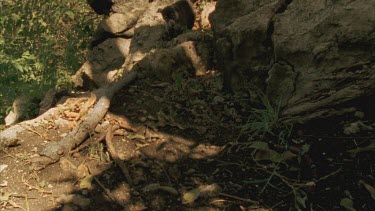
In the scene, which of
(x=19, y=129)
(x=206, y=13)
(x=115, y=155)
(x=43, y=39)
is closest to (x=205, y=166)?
(x=115, y=155)

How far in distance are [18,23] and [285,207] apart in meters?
7.41

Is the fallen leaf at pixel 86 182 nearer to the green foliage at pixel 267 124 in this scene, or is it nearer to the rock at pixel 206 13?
the green foliage at pixel 267 124

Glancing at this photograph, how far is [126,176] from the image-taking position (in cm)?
294

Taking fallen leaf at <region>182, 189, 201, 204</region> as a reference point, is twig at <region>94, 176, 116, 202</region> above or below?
above

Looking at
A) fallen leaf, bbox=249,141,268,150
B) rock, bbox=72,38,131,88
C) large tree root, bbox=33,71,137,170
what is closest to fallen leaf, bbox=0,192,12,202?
large tree root, bbox=33,71,137,170

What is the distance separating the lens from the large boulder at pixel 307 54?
2.94 meters

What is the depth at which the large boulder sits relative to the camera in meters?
2.94

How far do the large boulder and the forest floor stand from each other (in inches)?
7.2

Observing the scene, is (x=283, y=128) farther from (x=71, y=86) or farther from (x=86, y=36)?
(x=86, y=36)

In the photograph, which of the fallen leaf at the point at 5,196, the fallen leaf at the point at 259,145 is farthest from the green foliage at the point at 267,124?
the fallen leaf at the point at 5,196

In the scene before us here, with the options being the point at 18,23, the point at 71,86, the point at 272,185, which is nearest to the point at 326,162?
the point at 272,185

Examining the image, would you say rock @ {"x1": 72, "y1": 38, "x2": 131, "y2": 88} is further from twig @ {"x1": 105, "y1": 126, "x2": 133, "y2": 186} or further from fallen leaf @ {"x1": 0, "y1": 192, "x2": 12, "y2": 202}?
fallen leaf @ {"x1": 0, "y1": 192, "x2": 12, "y2": 202}

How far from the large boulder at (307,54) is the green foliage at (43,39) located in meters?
3.61

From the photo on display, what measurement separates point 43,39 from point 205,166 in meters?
6.37
